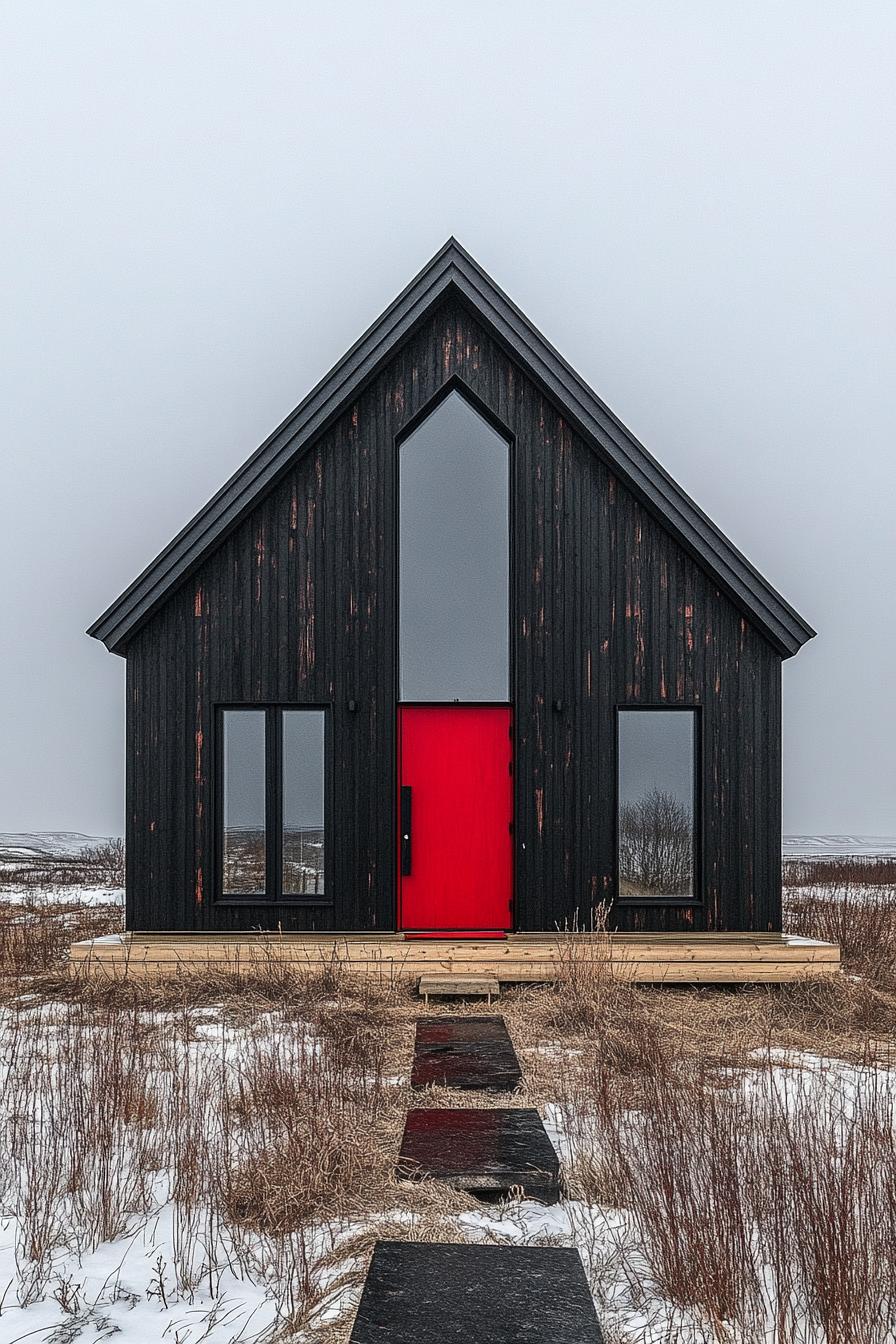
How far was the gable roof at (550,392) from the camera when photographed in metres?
9.91

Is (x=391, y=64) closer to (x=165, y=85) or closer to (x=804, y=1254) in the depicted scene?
(x=165, y=85)

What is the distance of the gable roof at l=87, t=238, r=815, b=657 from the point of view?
9906 millimetres

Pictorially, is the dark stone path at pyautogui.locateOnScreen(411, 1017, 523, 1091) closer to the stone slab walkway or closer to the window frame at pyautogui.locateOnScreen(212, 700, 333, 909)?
the stone slab walkway

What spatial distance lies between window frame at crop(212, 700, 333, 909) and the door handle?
73 centimetres

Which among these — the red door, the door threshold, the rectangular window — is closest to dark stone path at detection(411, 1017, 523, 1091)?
the door threshold

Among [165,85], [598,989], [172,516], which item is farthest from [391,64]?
[598,989]

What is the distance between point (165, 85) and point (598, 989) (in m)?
51.8

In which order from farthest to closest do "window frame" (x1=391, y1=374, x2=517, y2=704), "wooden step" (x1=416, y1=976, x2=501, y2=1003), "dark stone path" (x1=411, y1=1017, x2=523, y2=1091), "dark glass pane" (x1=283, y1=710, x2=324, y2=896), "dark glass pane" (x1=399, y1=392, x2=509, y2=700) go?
"dark glass pane" (x1=399, y1=392, x2=509, y2=700), "window frame" (x1=391, y1=374, x2=517, y2=704), "dark glass pane" (x1=283, y1=710, x2=324, y2=896), "wooden step" (x1=416, y1=976, x2=501, y2=1003), "dark stone path" (x1=411, y1=1017, x2=523, y2=1091)

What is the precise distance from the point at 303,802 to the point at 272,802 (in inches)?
12.3

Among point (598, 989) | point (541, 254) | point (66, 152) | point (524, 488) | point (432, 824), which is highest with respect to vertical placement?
point (66, 152)

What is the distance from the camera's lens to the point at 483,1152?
4902 mm

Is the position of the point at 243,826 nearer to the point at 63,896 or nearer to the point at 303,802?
the point at 303,802

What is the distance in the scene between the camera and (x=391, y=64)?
5403 centimetres

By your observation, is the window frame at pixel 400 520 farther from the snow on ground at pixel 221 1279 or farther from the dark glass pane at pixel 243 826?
the snow on ground at pixel 221 1279
